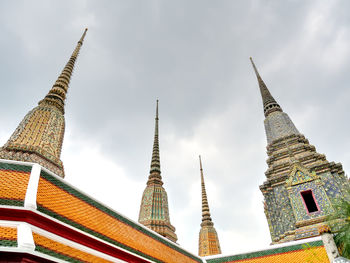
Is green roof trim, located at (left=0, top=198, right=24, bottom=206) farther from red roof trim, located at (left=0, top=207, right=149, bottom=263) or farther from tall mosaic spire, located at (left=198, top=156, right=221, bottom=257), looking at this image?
tall mosaic spire, located at (left=198, top=156, right=221, bottom=257)

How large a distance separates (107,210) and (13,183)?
2.88 meters

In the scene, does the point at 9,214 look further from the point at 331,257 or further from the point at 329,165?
the point at 329,165

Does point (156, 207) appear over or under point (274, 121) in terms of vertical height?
under

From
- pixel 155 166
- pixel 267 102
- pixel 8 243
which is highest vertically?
pixel 267 102

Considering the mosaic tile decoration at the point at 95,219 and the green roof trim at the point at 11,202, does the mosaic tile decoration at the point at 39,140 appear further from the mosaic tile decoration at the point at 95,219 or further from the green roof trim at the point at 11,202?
the green roof trim at the point at 11,202

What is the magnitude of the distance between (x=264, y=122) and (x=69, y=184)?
18.7 metres

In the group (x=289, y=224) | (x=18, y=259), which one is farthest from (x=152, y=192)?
(x=18, y=259)

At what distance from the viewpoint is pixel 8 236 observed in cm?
388

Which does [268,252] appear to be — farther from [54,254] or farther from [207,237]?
[207,237]

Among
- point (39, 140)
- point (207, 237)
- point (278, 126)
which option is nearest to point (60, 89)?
point (39, 140)

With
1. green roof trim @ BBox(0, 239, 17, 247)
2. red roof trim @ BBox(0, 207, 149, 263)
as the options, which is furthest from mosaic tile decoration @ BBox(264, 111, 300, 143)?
green roof trim @ BBox(0, 239, 17, 247)

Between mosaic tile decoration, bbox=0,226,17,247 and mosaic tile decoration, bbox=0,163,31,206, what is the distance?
48 cm

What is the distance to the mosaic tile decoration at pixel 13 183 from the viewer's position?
4.59 meters

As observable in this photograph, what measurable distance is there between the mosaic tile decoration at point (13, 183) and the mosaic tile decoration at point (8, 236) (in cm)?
48
